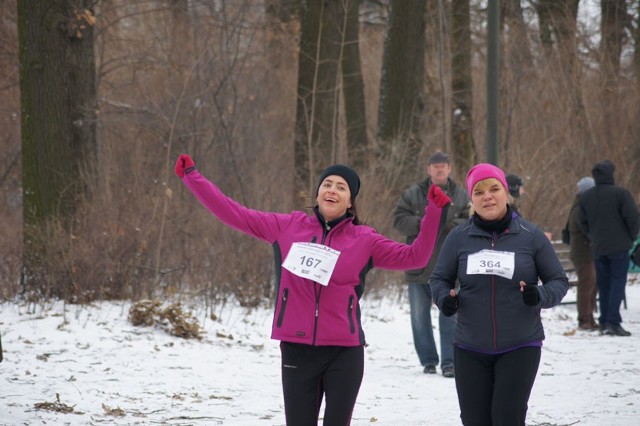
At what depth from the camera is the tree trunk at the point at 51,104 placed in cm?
1244

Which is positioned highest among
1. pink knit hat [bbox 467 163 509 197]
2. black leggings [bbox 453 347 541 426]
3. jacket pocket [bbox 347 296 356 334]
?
pink knit hat [bbox 467 163 509 197]

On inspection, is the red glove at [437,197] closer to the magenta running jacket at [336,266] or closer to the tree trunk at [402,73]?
the magenta running jacket at [336,266]

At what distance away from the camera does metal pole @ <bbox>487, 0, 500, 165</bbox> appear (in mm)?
12117

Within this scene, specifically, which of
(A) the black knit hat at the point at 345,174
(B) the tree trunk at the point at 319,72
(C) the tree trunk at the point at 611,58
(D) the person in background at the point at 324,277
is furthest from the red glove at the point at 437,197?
(C) the tree trunk at the point at 611,58

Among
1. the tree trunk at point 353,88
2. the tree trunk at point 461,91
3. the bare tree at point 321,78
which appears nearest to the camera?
the bare tree at point 321,78

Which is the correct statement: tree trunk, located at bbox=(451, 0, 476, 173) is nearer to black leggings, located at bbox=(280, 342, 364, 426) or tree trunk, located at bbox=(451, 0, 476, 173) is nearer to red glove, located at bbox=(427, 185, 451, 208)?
red glove, located at bbox=(427, 185, 451, 208)

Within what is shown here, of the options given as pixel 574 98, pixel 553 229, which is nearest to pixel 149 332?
pixel 553 229

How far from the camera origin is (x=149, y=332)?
1067cm

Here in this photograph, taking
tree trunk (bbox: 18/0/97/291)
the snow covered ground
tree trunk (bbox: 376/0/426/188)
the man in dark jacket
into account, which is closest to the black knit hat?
the snow covered ground

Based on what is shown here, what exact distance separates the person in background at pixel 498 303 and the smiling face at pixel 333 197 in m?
0.68

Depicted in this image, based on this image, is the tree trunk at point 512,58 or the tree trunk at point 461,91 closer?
the tree trunk at point 461,91

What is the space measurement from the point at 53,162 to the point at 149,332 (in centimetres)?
302

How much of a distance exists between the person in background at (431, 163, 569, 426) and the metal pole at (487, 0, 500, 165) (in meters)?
6.62

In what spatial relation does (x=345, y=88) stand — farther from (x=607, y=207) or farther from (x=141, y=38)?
(x=607, y=207)
